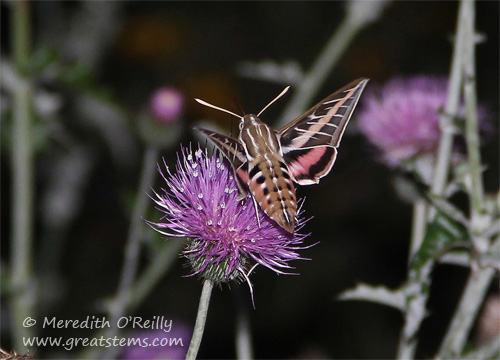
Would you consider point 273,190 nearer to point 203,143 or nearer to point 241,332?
point 241,332

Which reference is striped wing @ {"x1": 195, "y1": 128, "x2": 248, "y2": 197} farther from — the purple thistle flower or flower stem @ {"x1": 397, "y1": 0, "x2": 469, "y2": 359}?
the purple thistle flower

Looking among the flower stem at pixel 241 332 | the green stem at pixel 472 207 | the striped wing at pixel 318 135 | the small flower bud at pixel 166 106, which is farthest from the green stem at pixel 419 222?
the small flower bud at pixel 166 106

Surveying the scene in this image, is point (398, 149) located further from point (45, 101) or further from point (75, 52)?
point (75, 52)

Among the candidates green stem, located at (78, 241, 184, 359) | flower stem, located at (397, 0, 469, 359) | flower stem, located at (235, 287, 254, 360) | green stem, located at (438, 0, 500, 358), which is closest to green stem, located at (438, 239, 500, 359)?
green stem, located at (438, 0, 500, 358)

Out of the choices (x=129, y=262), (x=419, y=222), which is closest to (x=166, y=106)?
(x=129, y=262)

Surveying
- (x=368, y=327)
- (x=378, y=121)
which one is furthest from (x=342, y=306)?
(x=378, y=121)

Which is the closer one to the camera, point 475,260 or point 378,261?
point 475,260
